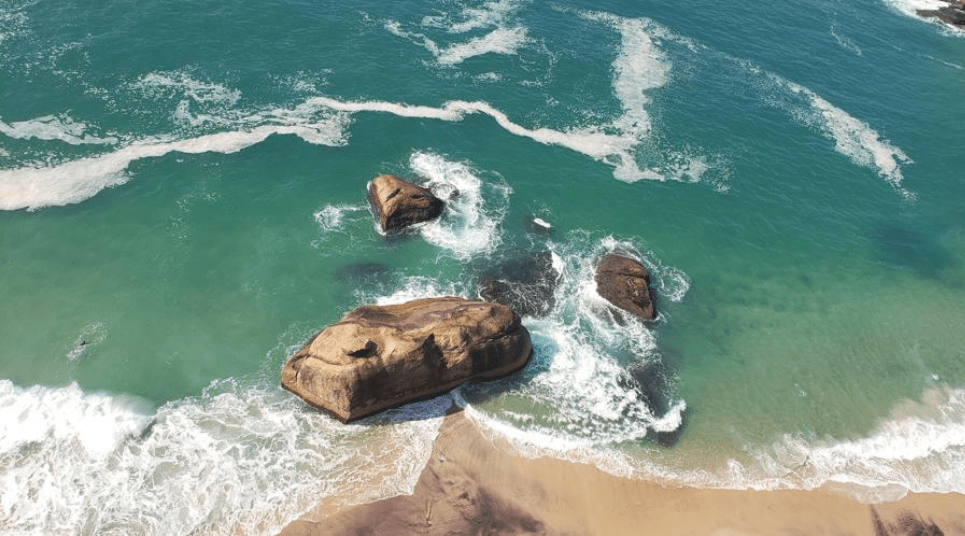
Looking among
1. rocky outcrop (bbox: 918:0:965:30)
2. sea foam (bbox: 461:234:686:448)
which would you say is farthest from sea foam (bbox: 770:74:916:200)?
rocky outcrop (bbox: 918:0:965:30)

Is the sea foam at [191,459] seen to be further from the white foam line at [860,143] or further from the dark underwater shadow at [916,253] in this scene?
the white foam line at [860,143]

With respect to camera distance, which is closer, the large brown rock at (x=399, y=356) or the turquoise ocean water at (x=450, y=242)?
the large brown rock at (x=399, y=356)

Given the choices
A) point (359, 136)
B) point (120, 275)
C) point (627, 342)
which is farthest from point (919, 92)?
point (120, 275)

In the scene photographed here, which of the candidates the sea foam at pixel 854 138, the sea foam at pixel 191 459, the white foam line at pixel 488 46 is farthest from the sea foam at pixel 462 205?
the sea foam at pixel 854 138

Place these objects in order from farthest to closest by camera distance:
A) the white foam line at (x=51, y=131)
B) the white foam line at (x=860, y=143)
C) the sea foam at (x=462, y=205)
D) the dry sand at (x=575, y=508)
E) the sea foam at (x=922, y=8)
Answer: the sea foam at (x=922, y=8), the white foam line at (x=860, y=143), the white foam line at (x=51, y=131), the sea foam at (x=462, y=205), the dry sand at (x=575, y=508)

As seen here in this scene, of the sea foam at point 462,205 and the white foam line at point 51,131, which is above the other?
the white foam line at point 51,131

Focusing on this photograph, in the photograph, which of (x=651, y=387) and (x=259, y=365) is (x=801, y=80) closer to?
(x=651, y=387)

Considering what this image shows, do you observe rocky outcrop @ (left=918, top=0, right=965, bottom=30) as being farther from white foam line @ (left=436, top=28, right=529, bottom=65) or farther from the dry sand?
the dry sand

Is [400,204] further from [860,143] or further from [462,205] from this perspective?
[860,143]
